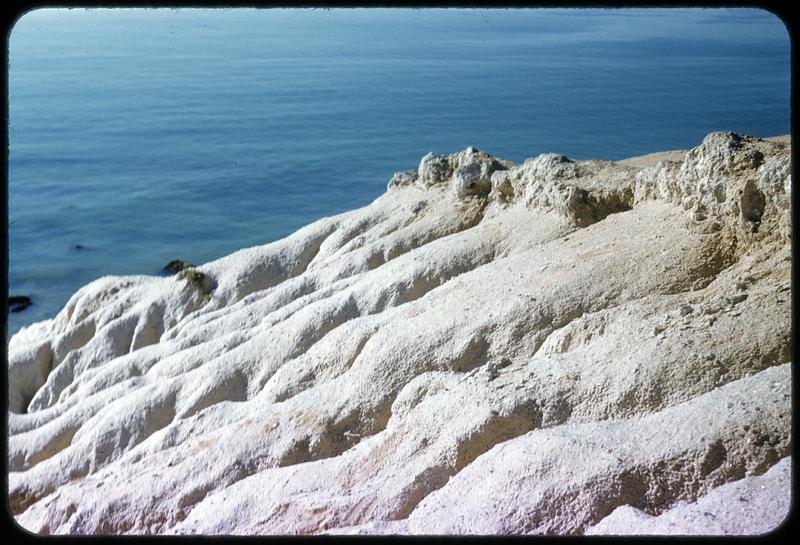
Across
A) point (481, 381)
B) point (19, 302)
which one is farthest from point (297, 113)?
point (481, 381)

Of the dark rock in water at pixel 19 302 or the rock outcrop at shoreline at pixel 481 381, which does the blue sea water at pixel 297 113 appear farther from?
the rock outcrop at shoreline at pixel 481 381

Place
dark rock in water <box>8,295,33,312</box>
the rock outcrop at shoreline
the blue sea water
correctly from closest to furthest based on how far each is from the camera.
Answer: the rock outcrop at shoreline, dark rock in water <box>8,295,33,312</box>, the blue sea water

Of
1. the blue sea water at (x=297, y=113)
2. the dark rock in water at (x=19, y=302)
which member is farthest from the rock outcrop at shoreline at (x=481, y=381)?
the blue sea water at (x=297, y=113)

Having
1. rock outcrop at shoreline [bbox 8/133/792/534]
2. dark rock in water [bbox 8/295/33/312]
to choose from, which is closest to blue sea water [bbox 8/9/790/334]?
dark rock in water [bbox 8/295/33/312]

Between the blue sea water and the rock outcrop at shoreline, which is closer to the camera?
the rock outcrop at shoreline

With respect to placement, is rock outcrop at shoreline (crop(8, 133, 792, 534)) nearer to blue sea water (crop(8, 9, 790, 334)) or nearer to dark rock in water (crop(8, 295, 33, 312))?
dark rock in water (crop(8, 295, 33, 312))

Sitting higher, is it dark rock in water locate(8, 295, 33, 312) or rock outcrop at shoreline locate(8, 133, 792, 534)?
rock outcrop at shoreline locate(8, 133, 792, 534)

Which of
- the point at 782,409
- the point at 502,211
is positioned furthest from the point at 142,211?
the point at 782,409

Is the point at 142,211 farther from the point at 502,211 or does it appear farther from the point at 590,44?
the point at 590,44
